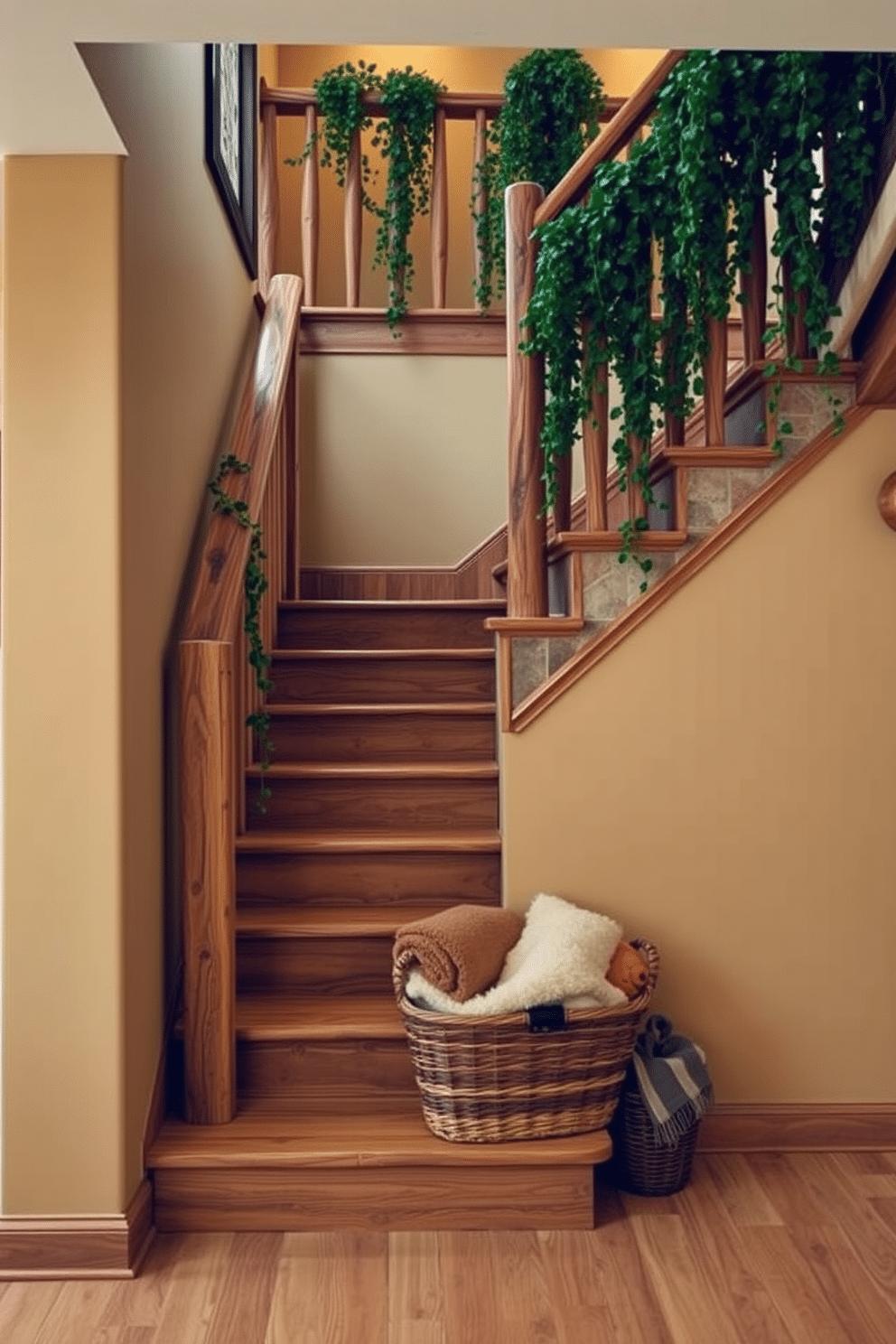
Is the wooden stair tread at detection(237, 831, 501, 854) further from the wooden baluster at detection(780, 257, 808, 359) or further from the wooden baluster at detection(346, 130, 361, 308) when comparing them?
the wooden baluster at detection(346, 130, 361, 308)

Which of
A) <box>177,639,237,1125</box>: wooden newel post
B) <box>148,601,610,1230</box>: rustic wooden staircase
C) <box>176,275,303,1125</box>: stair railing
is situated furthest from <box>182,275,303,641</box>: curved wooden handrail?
<box>148,601,610,1230</box>: rustic wooden staircase

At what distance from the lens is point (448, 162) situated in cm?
625

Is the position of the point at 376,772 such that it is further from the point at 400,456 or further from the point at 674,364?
the point at 400,456

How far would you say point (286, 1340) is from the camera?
2.18 metres

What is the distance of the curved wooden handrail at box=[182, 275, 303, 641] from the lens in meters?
2.88

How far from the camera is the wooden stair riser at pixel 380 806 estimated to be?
3.50 meters

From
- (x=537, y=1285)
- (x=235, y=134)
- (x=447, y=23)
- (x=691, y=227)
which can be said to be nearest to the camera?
(x=447, y=23)

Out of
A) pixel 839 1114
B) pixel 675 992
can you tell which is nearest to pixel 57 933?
pixel 675 992

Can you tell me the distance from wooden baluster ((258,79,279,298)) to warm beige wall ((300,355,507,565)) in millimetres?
396

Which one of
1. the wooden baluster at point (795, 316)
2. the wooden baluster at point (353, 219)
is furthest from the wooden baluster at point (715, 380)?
the wooden baluster at point (353, 219)

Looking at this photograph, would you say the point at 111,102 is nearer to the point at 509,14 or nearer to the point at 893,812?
the point at 509,14

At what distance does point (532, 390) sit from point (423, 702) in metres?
1.17

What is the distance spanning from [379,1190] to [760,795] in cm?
124

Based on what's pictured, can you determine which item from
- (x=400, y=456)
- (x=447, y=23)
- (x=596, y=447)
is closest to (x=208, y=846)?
(x=596, y=447)
